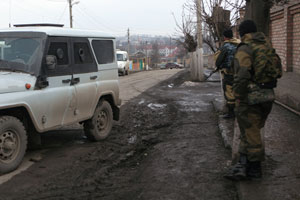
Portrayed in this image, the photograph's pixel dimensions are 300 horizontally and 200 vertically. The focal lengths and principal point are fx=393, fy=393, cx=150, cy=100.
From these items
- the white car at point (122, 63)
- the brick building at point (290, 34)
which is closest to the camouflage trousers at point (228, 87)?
the brick building at point (290, 34)

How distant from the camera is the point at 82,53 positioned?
7035 mm

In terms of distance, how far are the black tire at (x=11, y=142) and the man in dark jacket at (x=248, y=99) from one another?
2949mm

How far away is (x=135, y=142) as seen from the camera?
7605mm

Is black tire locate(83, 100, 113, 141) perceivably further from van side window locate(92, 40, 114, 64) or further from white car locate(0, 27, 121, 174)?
van side window locate(92, 40, 114, 64)

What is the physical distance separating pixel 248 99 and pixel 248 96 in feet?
0.12

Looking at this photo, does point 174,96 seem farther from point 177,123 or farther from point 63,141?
point 63,141

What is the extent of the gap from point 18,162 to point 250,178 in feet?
10.4

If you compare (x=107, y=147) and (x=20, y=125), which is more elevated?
(x=20, y=125)

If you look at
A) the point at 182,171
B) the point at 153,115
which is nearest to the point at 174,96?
the point at 153,115

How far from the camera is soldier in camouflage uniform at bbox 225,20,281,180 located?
444 cm

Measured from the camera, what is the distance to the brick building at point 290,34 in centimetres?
1391

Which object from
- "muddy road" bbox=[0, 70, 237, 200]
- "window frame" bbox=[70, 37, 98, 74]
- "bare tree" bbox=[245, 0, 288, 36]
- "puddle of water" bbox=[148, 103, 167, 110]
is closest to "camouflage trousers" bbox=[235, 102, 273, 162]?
"muddy road" bbox=[0, 70, 237, 200]

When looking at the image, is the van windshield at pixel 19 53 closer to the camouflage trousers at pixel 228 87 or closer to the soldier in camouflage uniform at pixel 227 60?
the soldier in camouflage uniform at pixel 227 60

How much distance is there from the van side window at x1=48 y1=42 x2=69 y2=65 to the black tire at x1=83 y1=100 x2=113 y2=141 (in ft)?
4.25
